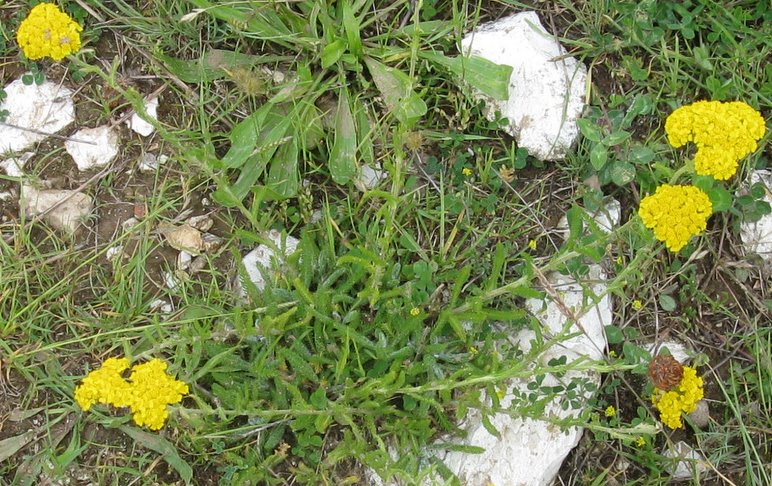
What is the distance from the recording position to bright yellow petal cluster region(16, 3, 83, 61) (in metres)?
2.53

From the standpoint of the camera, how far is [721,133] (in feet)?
8.16

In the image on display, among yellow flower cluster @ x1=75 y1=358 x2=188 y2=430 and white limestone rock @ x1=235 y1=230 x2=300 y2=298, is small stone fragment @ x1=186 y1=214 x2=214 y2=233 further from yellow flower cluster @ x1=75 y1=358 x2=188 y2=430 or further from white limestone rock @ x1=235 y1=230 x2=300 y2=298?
yellow flower cluster @ x1=75 y1=358 x2=188 y2=430

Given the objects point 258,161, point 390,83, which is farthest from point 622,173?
point 258,161

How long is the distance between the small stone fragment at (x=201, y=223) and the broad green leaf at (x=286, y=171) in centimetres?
32

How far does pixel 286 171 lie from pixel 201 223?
0.43 meters

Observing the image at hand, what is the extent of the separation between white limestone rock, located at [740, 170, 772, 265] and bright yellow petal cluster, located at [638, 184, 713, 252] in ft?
2.97

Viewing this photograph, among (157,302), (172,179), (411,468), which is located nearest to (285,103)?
(172,179)

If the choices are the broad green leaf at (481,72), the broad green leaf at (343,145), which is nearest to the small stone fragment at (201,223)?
the broad green leaf at (343,145)

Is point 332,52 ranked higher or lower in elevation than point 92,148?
higher

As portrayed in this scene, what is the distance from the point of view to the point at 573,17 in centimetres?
333

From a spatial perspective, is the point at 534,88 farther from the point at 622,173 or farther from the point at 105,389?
the point at 105,389

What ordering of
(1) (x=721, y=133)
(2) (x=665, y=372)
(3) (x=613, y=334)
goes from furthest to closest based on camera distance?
1. (3) (x=613, y=334)
2. (2) (x=665, y=372)
3. (1) (x=721, y=133)

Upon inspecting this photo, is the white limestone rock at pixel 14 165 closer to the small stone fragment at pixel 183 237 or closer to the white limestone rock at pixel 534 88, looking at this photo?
the small stone fragment at pixel 183 237

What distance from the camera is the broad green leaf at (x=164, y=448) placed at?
2941mm
